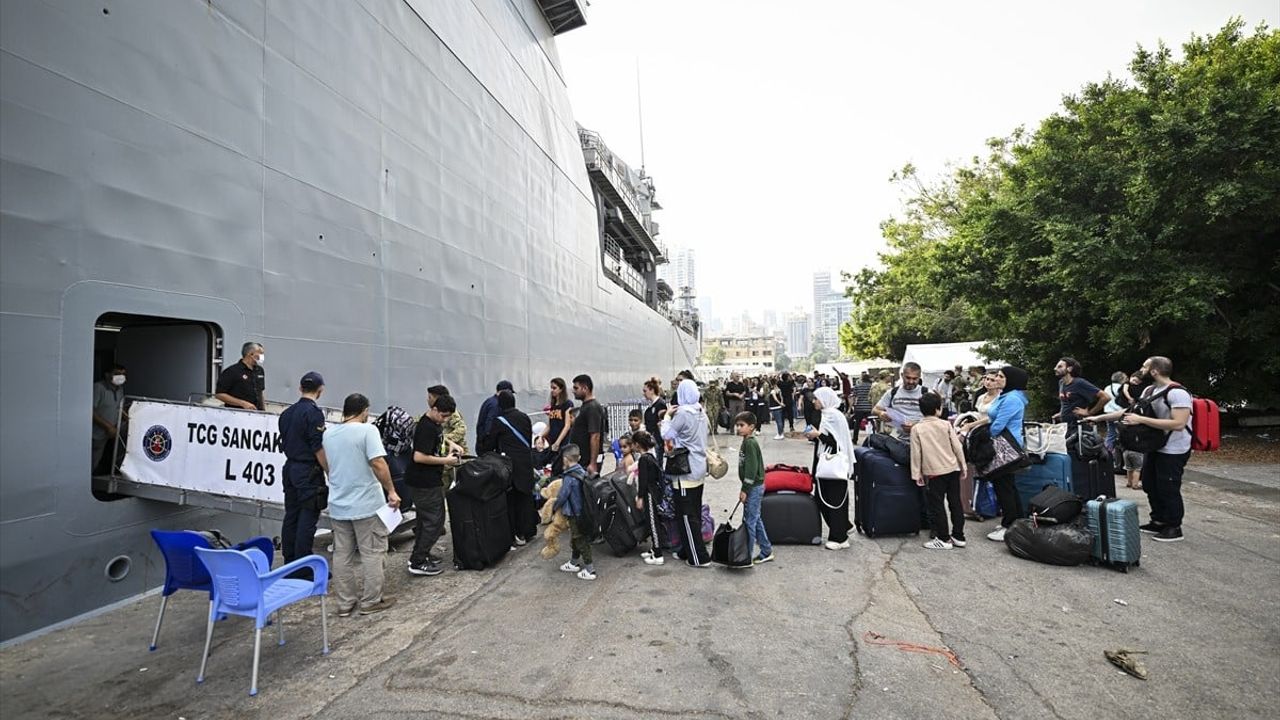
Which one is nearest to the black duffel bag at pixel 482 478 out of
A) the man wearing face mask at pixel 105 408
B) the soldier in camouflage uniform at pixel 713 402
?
the man wearing face mask at pixel 105 408

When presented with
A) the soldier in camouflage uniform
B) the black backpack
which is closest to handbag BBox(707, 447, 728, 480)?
the black backpack

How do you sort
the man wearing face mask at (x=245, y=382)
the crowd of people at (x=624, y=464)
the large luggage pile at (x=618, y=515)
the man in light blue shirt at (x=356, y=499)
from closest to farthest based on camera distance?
1. the man in light blue shirt at (x=356, y=499)
2. the crowd of people at (x=624, y=464)
3. the man wearing face mask at (x=245, y=382)
4. the large luggage pile at (x=618, y=515)

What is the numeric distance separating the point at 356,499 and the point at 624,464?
9.49 ft

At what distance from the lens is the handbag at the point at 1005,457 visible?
6.00 m

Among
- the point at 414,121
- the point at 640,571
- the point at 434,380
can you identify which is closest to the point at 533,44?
the point at 414,121

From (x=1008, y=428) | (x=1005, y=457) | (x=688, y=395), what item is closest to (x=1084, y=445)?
(x=1008, y=428)

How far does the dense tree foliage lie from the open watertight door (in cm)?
1502

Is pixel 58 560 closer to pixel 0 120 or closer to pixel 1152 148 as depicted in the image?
pixel 0 120

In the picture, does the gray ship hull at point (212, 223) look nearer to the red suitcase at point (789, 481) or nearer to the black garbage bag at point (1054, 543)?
the red suitcase at point (789, 481)

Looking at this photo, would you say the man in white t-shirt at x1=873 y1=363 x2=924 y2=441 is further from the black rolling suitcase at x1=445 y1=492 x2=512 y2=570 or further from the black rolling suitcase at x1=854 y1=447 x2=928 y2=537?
the black rolling suitcase at x1=445 y1=492 x2=512 y2=570

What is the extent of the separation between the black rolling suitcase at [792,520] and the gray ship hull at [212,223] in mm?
4847

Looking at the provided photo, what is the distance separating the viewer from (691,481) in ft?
17.6

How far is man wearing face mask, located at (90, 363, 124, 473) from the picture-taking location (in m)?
4.91

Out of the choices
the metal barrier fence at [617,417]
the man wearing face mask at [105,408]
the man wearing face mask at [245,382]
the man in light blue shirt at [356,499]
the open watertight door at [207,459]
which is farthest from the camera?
the metal barrier fence at [617,417]
